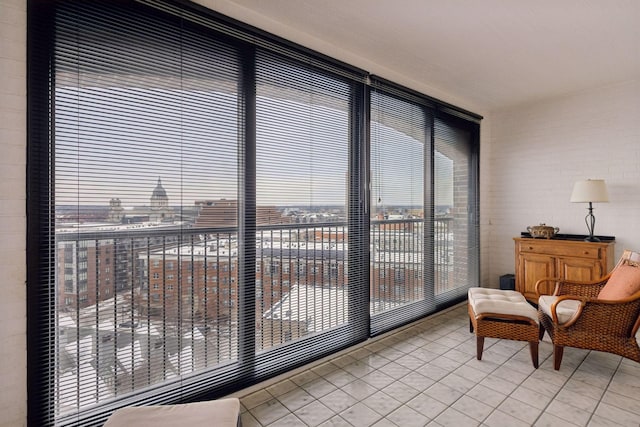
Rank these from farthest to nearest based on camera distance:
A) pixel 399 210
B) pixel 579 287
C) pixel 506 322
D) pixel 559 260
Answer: pixel 559 260
pixel 399 210
pixel 579 287
pixel 506 322

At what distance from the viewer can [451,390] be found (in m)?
2.29

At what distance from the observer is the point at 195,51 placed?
2031 mm

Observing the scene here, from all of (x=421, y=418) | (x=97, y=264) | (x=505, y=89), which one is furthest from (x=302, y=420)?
(x=505, y=89)

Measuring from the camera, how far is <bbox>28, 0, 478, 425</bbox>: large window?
5.36 feet

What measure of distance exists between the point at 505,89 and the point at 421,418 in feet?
12.1

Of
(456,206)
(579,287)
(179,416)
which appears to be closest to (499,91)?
(456,206)

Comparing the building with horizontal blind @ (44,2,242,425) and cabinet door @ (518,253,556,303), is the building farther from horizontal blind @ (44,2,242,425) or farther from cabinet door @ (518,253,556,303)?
cabinet door @ (518,253,556,303)

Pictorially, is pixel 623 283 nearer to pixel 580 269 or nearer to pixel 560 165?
pixel 580 269

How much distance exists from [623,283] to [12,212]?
4.00 metres

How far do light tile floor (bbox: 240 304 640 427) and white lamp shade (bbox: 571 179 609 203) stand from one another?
5.30 feet

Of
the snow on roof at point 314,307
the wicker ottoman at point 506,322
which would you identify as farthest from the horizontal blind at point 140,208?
the wicker ottoman at point 506,322

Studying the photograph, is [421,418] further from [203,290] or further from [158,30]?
[158,30]

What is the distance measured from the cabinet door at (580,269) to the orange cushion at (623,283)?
800mm

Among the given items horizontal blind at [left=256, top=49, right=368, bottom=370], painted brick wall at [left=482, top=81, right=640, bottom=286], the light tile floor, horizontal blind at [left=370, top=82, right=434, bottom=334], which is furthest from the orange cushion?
horizontal blind at [left=256, top=49, right=368, bottom=370]
